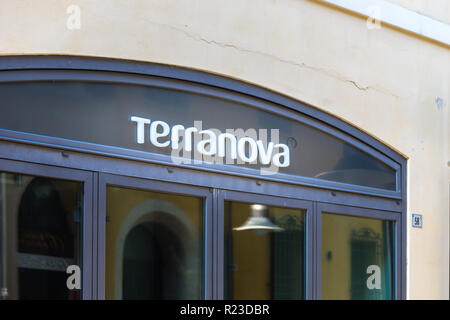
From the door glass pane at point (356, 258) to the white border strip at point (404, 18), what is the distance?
175cm

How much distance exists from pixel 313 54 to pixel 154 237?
77.8 inches

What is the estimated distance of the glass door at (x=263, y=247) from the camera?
6043mm

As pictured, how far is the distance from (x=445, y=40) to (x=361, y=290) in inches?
97.7

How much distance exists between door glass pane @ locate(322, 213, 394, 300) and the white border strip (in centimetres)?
175

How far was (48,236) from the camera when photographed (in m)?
5.26

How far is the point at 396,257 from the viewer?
6984 millimetres

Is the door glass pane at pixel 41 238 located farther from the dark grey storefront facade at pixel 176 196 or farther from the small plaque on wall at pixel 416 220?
the small plaque on wall at pixel 416 220

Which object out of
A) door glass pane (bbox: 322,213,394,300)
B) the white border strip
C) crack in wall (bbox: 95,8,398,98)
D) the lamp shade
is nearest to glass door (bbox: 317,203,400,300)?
door glass pane (bbox: 322,213,394,300)

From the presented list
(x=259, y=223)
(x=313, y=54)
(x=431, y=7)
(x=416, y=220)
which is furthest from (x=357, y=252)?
(x=431, y=7)

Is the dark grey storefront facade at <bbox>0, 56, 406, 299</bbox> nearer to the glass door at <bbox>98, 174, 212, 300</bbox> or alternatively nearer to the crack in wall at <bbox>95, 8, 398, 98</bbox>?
the glass door at <bbox>98, 174, 212, 300</bbox>

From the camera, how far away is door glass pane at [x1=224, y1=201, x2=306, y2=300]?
243 inches

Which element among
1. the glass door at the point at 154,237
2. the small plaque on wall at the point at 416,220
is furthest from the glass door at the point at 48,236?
the small plaque on wall at the point at 416,220
